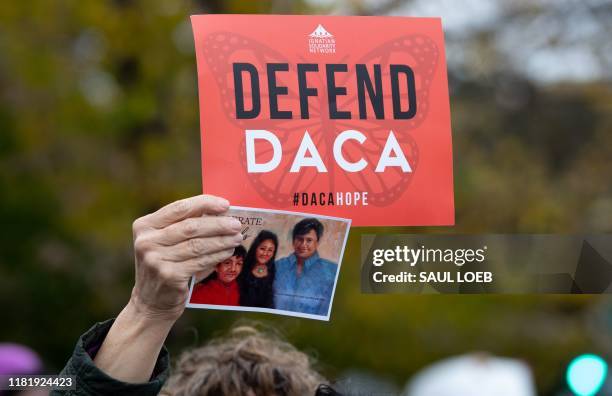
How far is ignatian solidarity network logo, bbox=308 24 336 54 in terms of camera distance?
5.50 feet

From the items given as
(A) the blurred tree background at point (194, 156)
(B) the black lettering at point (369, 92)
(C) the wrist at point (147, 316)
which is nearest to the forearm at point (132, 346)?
(C) the wrist at point (147, 316)

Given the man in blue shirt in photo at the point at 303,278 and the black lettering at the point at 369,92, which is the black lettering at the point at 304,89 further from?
the man in blue shirt in photo at the point at 303,278

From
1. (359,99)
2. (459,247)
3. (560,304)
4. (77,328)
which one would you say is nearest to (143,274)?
(359,99)

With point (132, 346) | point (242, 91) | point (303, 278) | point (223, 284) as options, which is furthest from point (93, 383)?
point (242, 91)

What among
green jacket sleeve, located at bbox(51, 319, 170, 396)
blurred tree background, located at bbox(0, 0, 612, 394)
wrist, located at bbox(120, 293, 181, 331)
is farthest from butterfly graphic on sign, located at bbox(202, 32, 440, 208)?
blurred tree background, located at bbox(0, 0, 612, 394)

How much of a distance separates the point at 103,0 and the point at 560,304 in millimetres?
5664

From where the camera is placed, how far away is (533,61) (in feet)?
24.9

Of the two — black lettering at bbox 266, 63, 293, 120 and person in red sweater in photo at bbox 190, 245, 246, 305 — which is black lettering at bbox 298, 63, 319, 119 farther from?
person in red sweater in photo at bbox 190, 245, 246, 305

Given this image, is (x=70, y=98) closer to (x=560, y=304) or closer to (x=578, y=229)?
(x=578, y=229)

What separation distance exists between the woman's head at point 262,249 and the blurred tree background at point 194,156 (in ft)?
13.2

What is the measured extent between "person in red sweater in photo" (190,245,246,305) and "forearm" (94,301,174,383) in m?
0.09

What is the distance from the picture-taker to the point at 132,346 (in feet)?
4.96

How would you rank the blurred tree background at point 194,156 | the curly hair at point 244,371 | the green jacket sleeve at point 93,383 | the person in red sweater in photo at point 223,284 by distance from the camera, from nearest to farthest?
the green jacket sleeve at point 93,383
the person in red sweater in photo at point 223,284
the curly hair at point 244,371
the blurred tree background at point 194,156

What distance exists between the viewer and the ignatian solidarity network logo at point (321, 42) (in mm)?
1678
